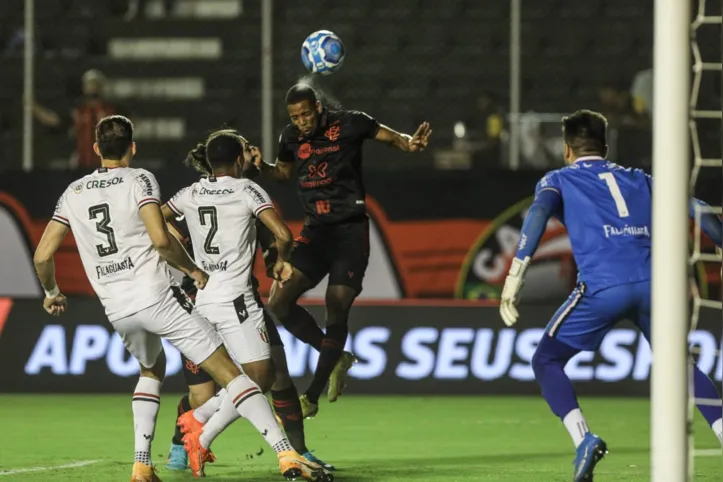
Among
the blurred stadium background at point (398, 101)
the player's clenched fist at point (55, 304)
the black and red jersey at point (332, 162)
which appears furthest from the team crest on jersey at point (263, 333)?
the blurred stadium background at point (398, 101)

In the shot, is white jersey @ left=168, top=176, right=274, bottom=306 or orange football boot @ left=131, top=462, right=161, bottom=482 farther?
white jersey @ left=168, top=176, right=274, bottom=306

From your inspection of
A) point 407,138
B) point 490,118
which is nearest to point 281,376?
point 407,138

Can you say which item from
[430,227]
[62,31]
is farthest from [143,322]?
[62,31]

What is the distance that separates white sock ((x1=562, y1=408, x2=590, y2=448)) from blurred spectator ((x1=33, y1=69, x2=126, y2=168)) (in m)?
8.56

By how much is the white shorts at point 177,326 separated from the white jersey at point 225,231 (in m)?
0.36

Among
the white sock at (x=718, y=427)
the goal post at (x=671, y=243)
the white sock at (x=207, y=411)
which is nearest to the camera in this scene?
the goal post at (x=671, y=243)

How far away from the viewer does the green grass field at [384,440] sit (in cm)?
809

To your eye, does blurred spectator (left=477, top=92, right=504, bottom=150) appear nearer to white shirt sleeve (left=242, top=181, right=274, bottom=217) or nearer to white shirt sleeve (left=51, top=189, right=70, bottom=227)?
white shirt sleeve (left=242, top=181, right=274, bottom=217)

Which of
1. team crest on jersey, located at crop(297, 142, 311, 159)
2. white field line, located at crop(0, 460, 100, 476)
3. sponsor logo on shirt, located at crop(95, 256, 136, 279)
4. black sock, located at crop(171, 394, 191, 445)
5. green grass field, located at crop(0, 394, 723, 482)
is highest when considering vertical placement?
team crest on jersey, located at crop(297, 142, 311, 159)

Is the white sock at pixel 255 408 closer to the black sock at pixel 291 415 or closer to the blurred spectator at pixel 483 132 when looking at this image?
the black sock at pixel 291 415

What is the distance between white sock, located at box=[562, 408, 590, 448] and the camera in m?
7.05

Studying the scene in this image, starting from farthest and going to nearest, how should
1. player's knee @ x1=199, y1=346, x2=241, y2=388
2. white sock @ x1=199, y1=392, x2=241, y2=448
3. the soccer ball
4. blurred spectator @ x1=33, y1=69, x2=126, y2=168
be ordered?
blurred spectator @ x1=33, y1=69, x2=126, y2=168 < the soccer ball < white sock @ x1=199, y1=392, x2=241, y2=448 < player's knee @ x1=199, y1=346, x2=241, y2=388

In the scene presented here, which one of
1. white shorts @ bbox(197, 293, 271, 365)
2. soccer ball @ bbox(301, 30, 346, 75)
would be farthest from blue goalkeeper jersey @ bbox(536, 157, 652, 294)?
soccer ball @ bbox(301, 30, 346, 75)

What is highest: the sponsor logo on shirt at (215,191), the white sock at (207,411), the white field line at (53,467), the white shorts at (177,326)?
the sponsor logo on shirt at (215,191)
